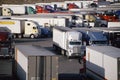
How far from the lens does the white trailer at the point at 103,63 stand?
20812 mm

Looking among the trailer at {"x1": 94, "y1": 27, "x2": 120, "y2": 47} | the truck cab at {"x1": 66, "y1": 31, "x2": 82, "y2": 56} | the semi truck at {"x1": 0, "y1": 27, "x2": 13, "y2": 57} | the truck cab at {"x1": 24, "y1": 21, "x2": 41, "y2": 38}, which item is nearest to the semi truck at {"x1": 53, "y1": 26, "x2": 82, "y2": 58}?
the truck cab at {"x1": 66, "y1": 31, "x2": 82, "y2": 56}

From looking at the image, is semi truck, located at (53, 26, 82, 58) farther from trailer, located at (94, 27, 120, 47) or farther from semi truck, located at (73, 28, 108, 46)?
trailer, located at (94, 27, 120, 47)

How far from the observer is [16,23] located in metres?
51.3

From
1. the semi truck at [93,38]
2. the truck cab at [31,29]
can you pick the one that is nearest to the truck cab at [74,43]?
the semi truck at [93,38]

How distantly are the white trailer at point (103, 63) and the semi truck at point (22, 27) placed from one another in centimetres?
2660

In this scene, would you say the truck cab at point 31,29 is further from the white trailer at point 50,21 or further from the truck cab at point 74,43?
the truck cab at point 74,43

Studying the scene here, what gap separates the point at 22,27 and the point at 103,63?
1203 inches

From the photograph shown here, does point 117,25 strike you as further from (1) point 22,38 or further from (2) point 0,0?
(2) point 0,0

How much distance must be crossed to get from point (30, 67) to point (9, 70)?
9.87 meters

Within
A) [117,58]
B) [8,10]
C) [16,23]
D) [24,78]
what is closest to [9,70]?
[24,78]

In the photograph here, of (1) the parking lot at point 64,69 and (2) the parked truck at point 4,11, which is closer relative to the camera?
(1) the parking lot at point 64,69

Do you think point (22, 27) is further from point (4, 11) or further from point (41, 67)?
point (41, 67)

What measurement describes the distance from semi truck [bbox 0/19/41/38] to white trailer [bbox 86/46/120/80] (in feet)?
87.3

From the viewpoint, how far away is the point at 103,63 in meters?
22.3
